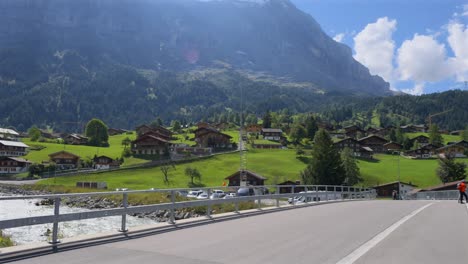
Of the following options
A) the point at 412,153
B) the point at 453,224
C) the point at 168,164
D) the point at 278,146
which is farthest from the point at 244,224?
the point at 412,153

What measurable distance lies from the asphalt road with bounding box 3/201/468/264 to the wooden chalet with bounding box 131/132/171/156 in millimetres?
115871

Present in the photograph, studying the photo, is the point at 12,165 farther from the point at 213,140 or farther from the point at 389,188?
the point at 389,188

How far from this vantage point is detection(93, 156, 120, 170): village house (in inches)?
4476

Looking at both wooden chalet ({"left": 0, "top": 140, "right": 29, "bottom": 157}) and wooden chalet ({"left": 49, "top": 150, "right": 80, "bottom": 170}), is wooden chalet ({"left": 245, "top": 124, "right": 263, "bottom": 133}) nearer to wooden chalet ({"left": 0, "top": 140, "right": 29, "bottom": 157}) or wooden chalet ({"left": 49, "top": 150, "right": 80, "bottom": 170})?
wooden chalet ({"left": 49, "top": 150, "right": 80, "bottom": 170})

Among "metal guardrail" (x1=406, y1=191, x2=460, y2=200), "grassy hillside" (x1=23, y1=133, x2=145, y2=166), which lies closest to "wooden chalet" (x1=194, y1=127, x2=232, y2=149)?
"grassy hillside" (x1=23, y1=133, x2=145, y2=166)

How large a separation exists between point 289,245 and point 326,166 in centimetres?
7304

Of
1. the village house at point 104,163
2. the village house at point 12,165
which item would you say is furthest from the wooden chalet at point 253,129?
the village house at point 12,165

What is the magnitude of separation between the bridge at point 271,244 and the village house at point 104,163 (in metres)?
101

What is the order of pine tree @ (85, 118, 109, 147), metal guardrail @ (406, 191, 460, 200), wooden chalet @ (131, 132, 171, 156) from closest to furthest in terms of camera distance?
metal guardrail @ (406, 191, 460, 200)
wooden chalet @ (131, 132, 171, 156)
pine tree @ (85, 118, 109, 147)

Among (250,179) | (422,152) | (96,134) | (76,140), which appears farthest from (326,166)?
(76,140)

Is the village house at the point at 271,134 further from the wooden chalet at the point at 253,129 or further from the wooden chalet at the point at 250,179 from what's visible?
the wooden chalet at the point at 250,179

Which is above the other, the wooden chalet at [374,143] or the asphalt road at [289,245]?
the wooden chalet at [374,143]

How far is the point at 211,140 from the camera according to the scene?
141m

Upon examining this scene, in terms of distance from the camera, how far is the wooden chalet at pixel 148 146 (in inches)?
5128
